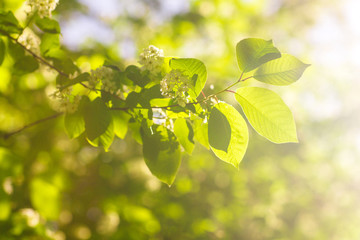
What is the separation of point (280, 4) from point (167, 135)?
238 inches

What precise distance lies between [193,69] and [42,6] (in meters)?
0.51

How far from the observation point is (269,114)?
72cm

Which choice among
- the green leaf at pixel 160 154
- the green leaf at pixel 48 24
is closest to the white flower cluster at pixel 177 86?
the green leaf at pixel 160 154

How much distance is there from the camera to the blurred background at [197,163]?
236 cm

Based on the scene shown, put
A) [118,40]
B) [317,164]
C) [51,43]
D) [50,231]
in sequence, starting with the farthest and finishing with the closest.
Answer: [317,164]
[118,40]
[50,231]
[51,43]

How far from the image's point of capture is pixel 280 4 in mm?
5914

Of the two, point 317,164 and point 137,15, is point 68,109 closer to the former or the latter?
point 137,15

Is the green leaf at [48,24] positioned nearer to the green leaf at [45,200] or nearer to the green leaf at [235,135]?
the green leaf at [235,135]

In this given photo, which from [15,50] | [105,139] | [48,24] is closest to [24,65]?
[15,50]

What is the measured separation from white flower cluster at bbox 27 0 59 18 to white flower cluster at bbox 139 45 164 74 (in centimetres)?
34

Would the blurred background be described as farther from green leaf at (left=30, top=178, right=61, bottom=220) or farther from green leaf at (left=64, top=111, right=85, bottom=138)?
green leaf at (left=64, top=111, right=85, bottom=138)

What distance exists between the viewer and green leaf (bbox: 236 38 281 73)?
27.5 inches

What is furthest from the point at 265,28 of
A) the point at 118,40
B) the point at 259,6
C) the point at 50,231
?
the point at 50,231

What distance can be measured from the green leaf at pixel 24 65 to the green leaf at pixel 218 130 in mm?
632
